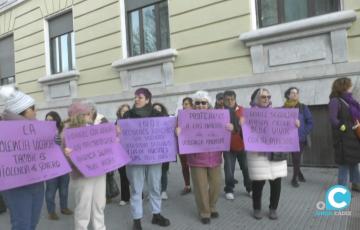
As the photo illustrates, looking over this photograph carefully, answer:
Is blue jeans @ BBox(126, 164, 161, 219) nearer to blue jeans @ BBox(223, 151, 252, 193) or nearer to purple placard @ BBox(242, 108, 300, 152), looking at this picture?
purple placard @ BBox(242, 108, 300, 152)

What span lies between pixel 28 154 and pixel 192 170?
206 cm

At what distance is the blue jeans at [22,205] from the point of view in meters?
3.30

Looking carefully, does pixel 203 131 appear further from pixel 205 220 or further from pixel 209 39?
pixel 209 39

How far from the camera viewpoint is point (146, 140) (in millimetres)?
4570

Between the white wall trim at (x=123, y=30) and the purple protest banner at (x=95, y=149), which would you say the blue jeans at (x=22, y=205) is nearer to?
the purple protest banner at (x=95, y=149)

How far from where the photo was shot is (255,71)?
791 cm

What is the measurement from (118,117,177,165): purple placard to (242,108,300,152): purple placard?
96 cm

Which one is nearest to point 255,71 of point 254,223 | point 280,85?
point 280,85

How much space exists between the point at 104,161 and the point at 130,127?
1.91 ft

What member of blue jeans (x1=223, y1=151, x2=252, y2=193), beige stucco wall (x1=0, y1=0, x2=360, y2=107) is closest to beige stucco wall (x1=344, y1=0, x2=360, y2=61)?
beige stucco wall (x1=0, y1=0, x2=360, y2=107)

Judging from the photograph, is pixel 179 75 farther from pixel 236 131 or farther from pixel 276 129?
pixel 276 129
